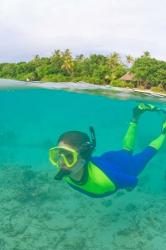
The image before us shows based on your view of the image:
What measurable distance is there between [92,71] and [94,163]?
2900 centimetres

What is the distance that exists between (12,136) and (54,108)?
985 cm

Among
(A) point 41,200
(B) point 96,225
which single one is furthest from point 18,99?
(B) point 96,225

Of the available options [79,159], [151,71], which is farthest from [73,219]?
[151,71]

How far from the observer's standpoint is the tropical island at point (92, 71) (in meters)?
27.9

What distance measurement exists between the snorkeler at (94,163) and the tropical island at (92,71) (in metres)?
20.0

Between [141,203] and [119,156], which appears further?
[141,203]

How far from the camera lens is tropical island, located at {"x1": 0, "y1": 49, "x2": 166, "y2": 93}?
27.9 metres

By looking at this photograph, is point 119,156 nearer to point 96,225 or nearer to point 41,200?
point 96,225

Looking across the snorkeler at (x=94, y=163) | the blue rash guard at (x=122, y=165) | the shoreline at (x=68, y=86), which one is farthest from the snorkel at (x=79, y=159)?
the shoreline at (x=68, y=86)

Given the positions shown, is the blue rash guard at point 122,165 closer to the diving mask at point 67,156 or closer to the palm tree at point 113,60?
the diving mask at point 67,156

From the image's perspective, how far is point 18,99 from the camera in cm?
2505

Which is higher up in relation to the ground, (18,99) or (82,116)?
(18,99)

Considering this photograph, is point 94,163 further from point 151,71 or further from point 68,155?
point 151,71

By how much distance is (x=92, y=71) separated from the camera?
113 ft
